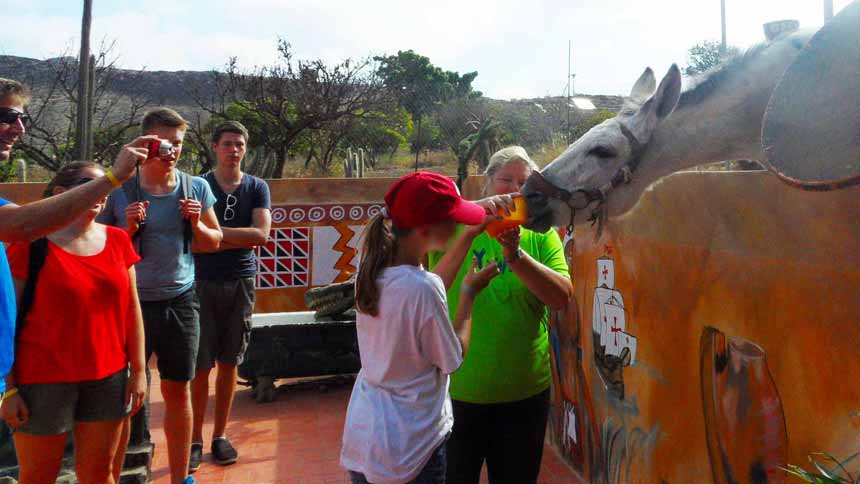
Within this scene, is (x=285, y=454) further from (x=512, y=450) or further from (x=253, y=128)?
(x=253, y=128)

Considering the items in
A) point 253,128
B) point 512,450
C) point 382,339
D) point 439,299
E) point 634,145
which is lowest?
point 512,450

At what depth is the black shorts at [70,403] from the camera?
8.70 feet

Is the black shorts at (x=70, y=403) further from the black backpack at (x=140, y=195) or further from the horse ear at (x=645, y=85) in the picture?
the horse ear at (x=645, y=85)

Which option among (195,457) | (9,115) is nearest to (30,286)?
(9,115)

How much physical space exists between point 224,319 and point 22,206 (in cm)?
225

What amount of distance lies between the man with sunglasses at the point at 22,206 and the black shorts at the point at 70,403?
32 centimetres

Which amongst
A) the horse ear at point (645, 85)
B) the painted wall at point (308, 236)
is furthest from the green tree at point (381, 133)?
the horse ear at point (645, 85)

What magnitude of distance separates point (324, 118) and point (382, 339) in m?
20.8

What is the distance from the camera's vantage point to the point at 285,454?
4828 millimetres

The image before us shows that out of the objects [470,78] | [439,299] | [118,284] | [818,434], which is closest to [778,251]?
[818,434]

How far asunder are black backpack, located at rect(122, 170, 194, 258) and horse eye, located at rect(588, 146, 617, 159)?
2089mm

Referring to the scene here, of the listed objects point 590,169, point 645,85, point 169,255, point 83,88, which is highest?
point 83,88

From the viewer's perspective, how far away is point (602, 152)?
110 inches

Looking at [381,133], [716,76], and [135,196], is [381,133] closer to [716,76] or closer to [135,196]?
[135,196]
